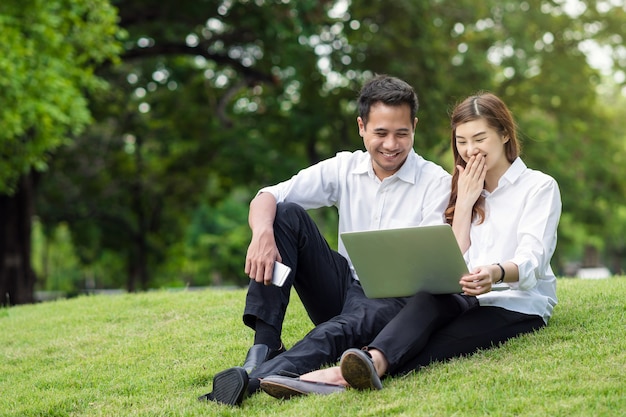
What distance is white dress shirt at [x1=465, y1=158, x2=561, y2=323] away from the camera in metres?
4.29

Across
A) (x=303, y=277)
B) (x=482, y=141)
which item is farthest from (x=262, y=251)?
(x=482, y=141)

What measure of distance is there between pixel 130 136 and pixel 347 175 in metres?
19.4

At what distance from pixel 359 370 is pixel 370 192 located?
4.49 ft

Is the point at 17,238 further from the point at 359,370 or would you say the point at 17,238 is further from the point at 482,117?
the point at 359,370

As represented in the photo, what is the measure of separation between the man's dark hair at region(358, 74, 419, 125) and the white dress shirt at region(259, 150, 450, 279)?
1.06ft

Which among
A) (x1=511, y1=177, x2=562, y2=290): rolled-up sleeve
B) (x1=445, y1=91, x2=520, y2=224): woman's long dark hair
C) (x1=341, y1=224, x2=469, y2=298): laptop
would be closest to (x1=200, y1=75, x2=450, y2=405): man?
(x1=445, y1=91, x2=520, y2=224): woman's long dark hair

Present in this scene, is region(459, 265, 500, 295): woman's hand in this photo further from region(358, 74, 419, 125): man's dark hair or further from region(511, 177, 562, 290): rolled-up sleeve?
region(358, 74, 419, 125): man's dark hair

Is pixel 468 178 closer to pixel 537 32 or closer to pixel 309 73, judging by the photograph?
pixel 309 73

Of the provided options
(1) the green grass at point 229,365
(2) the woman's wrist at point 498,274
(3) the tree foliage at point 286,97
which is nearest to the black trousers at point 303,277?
(1) the green grass at point 229,365

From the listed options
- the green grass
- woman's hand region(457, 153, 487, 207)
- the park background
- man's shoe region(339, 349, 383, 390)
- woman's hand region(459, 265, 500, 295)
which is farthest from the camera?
the park background

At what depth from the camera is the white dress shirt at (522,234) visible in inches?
169

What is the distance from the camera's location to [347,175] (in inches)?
200

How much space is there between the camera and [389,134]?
A: 15.6ft

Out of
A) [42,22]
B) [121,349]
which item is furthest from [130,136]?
[121,349]
